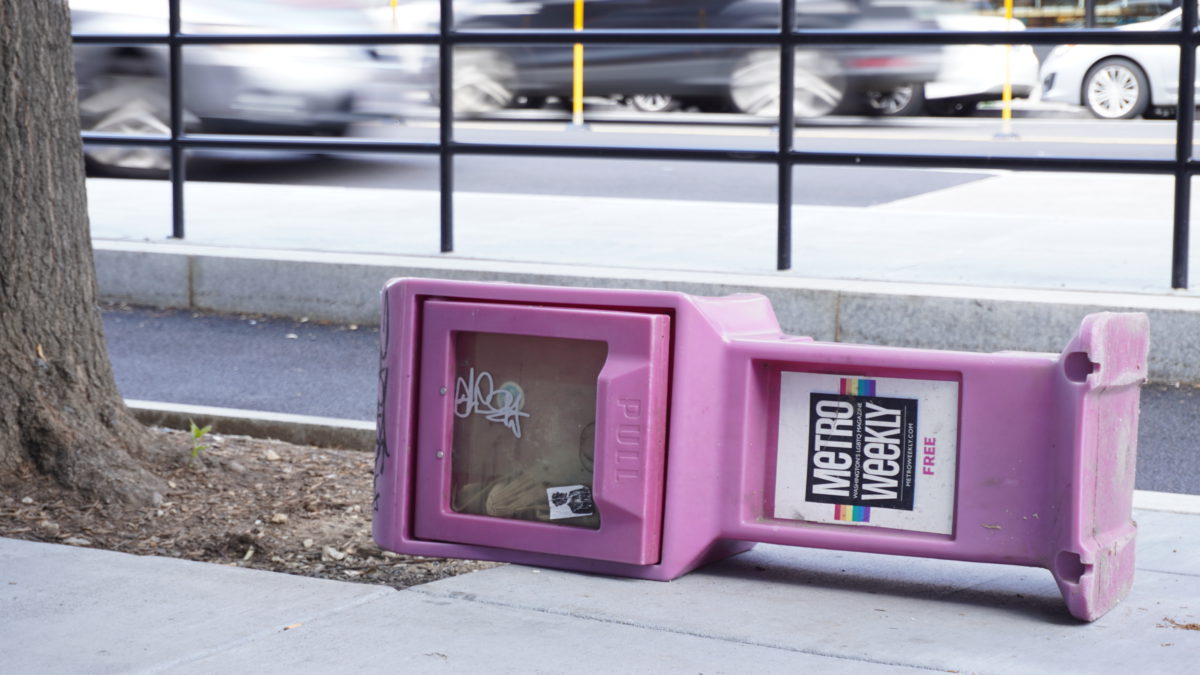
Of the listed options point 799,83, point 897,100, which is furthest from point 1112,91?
point 897,100

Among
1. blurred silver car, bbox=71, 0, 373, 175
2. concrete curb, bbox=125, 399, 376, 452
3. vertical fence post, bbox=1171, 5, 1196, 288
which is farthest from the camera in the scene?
blurred silver car, bbox=71, 0, 373, 175

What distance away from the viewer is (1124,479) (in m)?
3.72

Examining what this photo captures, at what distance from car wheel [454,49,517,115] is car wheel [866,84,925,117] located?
5872 mm

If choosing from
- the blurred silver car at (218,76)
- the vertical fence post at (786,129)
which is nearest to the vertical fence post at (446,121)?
the vertical fence post at (786,129)

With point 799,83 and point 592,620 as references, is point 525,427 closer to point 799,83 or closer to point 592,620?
point 592,620

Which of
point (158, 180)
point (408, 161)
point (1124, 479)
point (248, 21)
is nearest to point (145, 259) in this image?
point (248, 21)

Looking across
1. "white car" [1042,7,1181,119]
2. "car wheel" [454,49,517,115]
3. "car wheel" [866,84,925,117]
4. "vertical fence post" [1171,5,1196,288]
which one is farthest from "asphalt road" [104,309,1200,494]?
"white car" [1042,7,1181,119]

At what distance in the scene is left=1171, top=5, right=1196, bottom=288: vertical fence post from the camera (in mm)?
6336

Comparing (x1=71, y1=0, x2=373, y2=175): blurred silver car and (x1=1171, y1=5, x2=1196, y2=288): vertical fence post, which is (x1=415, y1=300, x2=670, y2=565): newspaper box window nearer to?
(x1=1171, y1=5, x2=1196, y2=288): vertical fence post

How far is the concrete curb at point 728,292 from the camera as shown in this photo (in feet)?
20.3

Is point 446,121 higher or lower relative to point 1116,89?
lower

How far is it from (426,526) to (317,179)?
10.5m

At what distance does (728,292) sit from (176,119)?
324 cm

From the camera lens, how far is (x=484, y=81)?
57.6 ft
